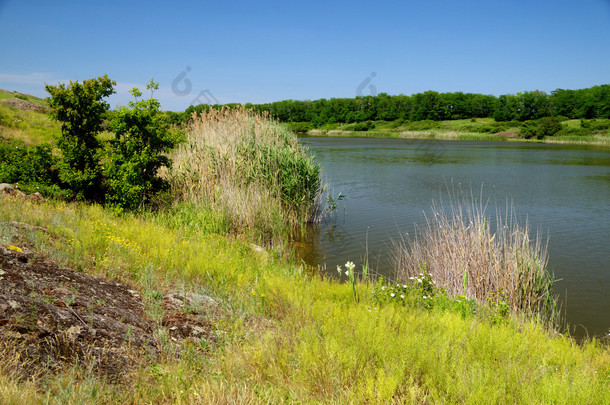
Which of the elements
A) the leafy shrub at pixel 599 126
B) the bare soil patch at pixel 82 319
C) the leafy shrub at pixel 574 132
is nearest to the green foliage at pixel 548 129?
the leafy shrub at pixel 574 132

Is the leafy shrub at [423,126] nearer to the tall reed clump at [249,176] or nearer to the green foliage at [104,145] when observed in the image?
the tall reed clump at [249,176]

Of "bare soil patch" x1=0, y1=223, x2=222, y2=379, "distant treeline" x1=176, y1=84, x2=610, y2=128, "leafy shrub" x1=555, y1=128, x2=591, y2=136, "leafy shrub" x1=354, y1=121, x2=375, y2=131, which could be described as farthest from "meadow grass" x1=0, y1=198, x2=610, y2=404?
"leafy shrub" x1=354, y1=121, x2=375, y2=131

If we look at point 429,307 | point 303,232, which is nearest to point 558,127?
point 303,232

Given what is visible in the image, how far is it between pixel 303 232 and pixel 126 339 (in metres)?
8.70

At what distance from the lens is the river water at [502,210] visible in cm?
845

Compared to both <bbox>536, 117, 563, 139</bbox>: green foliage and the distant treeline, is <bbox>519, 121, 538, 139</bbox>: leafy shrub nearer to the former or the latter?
<bbox>536, 117, 563, 139</bbox>: green foliage

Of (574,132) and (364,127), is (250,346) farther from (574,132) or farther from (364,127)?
(364,127)

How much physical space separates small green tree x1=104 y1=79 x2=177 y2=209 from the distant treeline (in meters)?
87.6

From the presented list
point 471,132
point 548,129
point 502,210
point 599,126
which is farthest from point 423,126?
point 502,210

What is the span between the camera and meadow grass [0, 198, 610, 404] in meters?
2.98

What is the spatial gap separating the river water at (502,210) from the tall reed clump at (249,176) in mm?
1095

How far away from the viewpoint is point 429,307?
561 centimetres

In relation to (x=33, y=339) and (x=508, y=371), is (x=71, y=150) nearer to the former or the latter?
(x=33, y=339)

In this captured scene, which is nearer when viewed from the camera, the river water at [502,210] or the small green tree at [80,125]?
the river water at [502,210]
